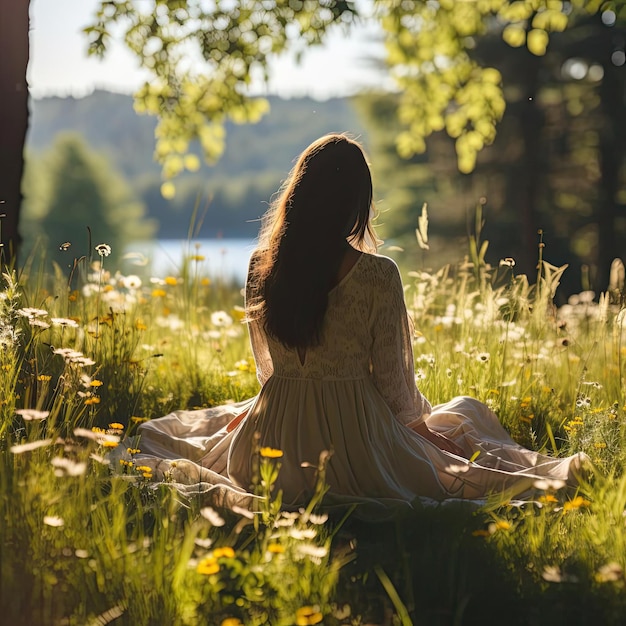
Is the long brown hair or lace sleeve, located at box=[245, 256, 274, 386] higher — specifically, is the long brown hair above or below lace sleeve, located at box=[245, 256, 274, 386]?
above

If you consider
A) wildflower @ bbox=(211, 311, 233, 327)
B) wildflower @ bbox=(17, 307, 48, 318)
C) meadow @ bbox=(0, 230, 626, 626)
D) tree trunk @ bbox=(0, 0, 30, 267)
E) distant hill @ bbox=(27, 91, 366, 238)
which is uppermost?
distant hill @ bbox=(27, 91, 366, 238)

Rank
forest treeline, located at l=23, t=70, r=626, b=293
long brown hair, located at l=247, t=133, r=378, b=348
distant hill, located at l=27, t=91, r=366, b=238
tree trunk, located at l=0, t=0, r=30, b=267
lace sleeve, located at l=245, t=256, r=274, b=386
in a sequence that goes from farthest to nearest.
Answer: distant hill, located at l=27, t=91, r=366, b=238 → forest treeline, located at l=23, t=70, r=626, b=293 → tree trunk, located at l=0, t=0, r=30, b=267 → lace sleeve, located at l=245, t=256, r=274, b=386 → long brown hair, located at l=247, t=133, r=378, b=348

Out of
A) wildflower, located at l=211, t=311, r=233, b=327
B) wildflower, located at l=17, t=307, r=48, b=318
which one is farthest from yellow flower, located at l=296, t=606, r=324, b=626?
wildflower, located at l=211, t=311, r=233, b=327

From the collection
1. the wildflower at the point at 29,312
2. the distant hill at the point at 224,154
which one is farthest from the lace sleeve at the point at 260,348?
the distant hill at the point at 224,154

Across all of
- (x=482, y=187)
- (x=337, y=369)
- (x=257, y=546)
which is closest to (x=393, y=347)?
(x=337, y=369)

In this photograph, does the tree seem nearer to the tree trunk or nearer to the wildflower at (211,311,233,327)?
the wildflower at (211,311,233,327)

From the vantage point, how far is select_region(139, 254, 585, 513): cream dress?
2906 mm

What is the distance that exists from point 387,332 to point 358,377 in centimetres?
23

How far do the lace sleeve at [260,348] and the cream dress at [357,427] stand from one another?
0.07 feet

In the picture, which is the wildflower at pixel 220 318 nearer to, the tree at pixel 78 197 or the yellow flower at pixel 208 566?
the yellow flower at pixel 208 566

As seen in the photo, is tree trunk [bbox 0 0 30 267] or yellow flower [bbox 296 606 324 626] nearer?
yellow flower [bbox 296 606 324 626]

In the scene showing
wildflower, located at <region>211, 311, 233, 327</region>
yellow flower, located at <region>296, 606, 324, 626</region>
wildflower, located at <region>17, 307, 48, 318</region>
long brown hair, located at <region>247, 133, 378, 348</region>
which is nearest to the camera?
yellow flower, located at <region>296, 606, 324, 626</region>

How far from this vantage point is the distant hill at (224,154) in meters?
87.7

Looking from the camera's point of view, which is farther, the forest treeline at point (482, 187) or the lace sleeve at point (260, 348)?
the forest treeline at point (482, 187)
